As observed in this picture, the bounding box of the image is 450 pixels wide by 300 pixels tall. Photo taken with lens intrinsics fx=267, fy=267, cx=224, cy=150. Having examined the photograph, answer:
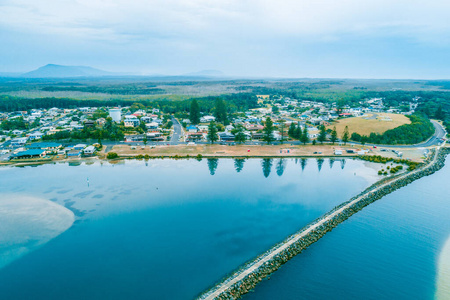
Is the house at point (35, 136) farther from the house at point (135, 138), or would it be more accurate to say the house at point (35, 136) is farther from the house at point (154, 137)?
the house at point (154, 137)

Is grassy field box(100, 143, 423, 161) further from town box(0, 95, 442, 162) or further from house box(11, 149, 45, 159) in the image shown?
house box(11, 149, 45, 159)

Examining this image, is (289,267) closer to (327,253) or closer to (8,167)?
(327,253)

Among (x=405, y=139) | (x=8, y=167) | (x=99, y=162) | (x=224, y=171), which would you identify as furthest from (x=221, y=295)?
(x=405, y=139)

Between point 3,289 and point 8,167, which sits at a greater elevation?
point 8,167

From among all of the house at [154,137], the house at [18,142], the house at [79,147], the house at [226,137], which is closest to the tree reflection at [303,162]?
the house at [226,137]

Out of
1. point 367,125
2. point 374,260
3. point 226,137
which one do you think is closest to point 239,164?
point 226,137

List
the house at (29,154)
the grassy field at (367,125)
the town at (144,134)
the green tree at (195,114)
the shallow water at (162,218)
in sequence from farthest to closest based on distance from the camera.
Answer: the green tree at (195,114)
the grassy field at (367,125)
the town at (144,134)
the house at (29,154)
the shallow water at (162,218)
